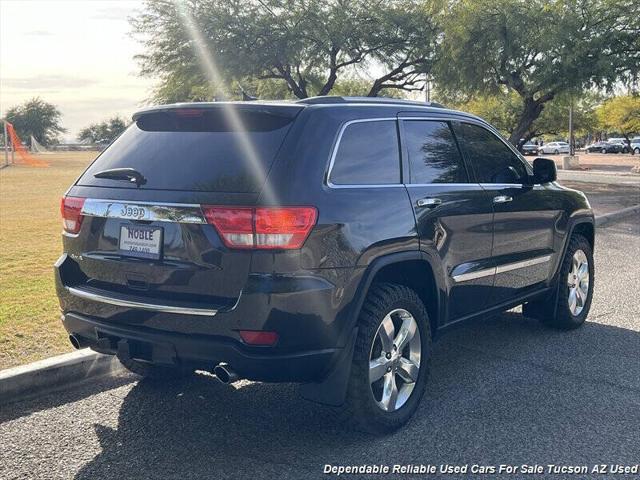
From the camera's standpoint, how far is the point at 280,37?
24.0 metres

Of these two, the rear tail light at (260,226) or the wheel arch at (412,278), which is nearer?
the rear tail light at (260,226)

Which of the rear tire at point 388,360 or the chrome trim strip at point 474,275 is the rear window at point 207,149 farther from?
the chrome trim strip at point 474,275

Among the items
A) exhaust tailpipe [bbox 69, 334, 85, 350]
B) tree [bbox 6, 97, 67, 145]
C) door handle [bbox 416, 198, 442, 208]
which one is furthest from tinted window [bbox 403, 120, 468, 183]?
tree [bbox 6, 97, 67, 145]

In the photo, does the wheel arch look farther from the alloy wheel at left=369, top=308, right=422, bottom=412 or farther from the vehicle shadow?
the vehicle shadow

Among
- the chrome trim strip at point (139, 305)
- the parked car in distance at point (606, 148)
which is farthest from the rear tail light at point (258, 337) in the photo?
the parked car in distance at point (606, 148)

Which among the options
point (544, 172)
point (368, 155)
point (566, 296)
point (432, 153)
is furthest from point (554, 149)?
point (368, 155)

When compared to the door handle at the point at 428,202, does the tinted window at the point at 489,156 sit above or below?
above

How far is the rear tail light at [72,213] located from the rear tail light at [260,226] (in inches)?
39.5

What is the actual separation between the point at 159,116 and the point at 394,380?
79.2 inches

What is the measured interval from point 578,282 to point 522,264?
1220 mm

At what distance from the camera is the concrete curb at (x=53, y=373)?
4609mm

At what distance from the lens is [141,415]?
14.5ft

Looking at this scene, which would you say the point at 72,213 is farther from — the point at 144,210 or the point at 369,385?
the point at 369,385

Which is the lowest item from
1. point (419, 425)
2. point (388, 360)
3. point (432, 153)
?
point (419, 425)
